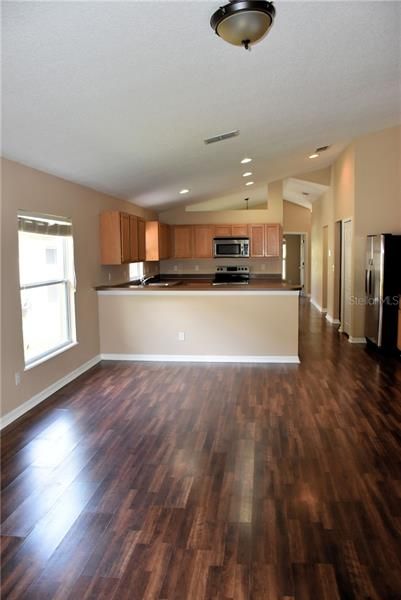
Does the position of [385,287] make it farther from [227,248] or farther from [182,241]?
[182,241]

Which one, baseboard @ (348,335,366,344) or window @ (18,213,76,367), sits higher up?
window @ (18,213,76,367)

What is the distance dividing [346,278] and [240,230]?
8.77 feet

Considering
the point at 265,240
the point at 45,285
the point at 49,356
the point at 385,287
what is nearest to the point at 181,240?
the point at 265,240

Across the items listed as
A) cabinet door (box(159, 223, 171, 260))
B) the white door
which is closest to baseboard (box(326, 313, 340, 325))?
the white door

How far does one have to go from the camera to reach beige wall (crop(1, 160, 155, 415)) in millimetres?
3775

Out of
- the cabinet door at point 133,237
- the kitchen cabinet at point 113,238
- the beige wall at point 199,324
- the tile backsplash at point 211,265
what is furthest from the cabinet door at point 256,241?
the kitchen cabinet at point 113,238

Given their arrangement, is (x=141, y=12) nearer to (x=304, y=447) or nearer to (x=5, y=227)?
(x=5, y=227)

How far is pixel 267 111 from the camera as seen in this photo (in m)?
4.02

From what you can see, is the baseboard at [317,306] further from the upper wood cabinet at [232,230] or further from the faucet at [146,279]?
the faucet at [146,279]

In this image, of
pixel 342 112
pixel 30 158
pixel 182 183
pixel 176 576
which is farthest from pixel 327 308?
pixel 176 576

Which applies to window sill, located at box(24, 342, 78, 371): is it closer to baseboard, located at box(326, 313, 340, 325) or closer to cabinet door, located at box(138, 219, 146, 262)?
cabinet door, located at box(138, 219, 146, 262)

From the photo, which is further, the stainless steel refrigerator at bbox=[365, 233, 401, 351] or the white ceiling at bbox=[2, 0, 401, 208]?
the stainless steel refrigerator at bbox=[365, 233, 401, 351]

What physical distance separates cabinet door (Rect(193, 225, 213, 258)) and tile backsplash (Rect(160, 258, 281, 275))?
0.97ft

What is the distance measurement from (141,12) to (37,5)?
19.2 inches
